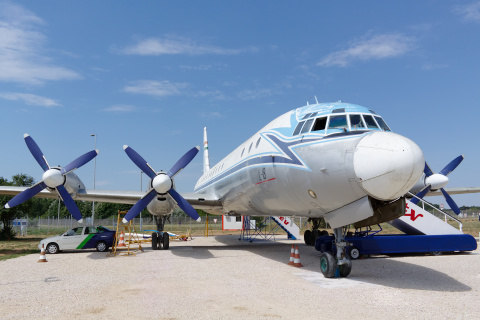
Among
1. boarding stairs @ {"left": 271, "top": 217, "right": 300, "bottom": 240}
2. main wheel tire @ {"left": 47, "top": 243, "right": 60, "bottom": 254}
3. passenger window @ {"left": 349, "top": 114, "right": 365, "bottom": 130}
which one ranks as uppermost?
passenger window @ {"left": 349, "top": 114, "right": 365, "bottom": 130}

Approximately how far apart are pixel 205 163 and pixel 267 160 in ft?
80.1

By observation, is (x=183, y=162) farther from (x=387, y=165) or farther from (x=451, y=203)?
(x=451, y=203)

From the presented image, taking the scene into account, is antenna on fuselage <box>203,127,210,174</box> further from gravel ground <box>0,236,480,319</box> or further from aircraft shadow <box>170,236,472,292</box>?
aircraft shadow <box>170,236,472,292</box>

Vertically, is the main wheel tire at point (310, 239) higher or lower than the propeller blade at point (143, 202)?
lower

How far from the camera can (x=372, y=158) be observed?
26.0ft

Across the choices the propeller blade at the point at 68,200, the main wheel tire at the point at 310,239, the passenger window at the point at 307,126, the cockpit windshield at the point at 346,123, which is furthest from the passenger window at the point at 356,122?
the main wheel tire at the point at 310,239

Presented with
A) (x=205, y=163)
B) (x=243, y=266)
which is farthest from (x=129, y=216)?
(x=205, y=163)

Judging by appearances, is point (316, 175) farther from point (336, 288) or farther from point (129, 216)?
point (129, 216)

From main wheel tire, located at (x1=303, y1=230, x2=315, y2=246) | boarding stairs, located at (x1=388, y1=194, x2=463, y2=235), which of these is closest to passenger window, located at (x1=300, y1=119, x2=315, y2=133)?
boarding stairs, located at (x1=388, y1=194, x2=463, y2=235)

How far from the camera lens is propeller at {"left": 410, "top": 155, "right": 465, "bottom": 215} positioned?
1937 cm

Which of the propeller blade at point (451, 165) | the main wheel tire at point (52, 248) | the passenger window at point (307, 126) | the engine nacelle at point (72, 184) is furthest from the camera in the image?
the propeller blade at point (451, 165)

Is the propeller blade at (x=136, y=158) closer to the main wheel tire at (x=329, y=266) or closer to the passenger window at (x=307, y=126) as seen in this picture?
the passenger window at (x=307, y=126)

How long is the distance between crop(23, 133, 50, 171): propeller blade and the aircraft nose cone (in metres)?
13.7

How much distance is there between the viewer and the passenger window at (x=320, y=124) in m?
10.0
